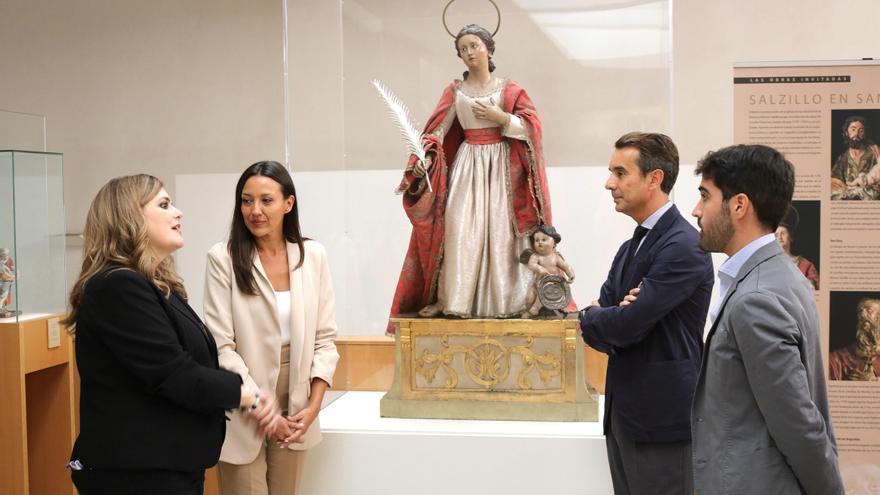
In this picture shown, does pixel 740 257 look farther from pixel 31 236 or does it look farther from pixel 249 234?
pixel 31 236

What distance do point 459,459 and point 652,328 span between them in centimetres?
112

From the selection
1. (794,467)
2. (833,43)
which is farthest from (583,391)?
(833,43)

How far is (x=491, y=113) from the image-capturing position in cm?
369

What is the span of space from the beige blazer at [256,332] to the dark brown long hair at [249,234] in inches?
1.0

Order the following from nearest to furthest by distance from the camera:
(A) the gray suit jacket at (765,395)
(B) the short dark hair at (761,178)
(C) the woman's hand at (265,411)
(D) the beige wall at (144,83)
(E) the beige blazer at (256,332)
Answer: (A) the gray suit jacket at (765,395)
(B) the short dark hair at (761,178)
(C) the woman's hand at (265,411)
(E) the beige blazer at (256,332)
(D) the beige wall at (144,83)

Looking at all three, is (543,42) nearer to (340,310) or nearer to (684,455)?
(340,310)

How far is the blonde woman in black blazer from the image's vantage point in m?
2.18

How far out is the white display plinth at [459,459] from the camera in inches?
136

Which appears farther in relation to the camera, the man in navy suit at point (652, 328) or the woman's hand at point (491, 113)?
the woman's hand at point (491, 113)

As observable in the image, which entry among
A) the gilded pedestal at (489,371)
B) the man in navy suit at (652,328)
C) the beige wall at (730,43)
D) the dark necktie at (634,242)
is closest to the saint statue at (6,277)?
the gilded pedestal at (489,371)

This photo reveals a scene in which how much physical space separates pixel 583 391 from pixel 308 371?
3.78 feet

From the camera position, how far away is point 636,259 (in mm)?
2775

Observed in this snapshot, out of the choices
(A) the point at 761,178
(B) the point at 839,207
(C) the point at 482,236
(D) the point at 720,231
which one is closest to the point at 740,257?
(D) the point at 720,231

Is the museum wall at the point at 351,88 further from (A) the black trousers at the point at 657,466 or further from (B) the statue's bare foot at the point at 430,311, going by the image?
(A) the black trousers at the point at 657,466
